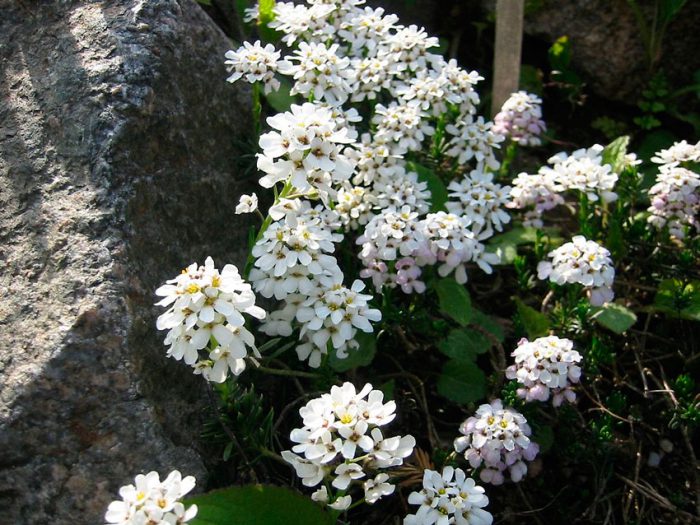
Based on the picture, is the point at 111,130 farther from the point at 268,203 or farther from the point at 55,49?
the point at 268,203

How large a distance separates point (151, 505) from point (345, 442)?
0.57m

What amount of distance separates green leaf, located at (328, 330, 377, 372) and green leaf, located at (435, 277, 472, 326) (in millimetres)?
335

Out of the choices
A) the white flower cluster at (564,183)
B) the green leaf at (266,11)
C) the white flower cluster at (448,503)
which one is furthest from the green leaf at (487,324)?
the green leaf at (266,11)

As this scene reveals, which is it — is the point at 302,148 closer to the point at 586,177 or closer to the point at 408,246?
the point at 408,246

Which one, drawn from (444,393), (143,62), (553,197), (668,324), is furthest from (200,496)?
(668,324)

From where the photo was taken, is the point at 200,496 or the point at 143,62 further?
the point at 143,62

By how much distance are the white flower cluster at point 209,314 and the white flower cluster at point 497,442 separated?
35.1 inches

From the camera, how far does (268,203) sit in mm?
3721

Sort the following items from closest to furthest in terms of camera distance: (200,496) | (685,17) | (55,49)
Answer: (200,496) < (55,49) < (685,17)

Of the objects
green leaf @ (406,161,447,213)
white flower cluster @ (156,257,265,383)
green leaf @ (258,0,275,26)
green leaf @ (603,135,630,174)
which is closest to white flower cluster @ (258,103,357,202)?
white flower cluster @ (156,257,265,383)

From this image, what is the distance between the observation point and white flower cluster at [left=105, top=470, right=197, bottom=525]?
213cm

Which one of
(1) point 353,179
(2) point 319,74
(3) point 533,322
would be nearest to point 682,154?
(3) point 533,322

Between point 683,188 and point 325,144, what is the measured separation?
1.72 metres

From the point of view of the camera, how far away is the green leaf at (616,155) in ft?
13.8
